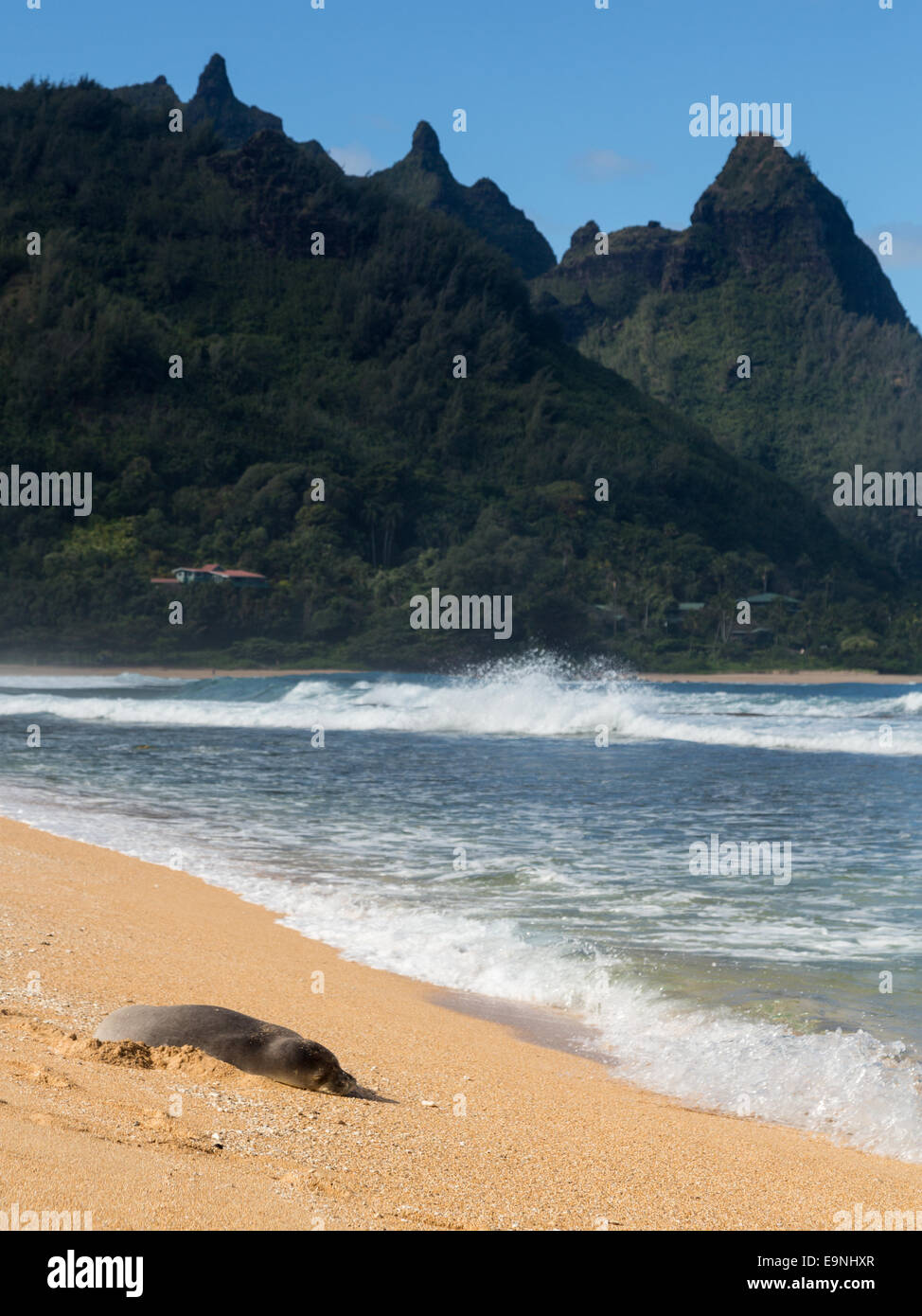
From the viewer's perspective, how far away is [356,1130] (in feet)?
14.4

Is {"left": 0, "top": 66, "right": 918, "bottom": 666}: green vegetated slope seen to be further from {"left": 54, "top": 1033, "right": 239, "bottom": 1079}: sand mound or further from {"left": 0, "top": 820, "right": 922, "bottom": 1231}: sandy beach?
{"left": 54, "top": 1033, "right": 239, "bottom": 1079}: sand mound

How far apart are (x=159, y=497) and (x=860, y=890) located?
9284 centimetres

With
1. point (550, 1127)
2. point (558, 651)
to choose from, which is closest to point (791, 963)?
point (550, 1127)

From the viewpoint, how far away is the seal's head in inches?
195

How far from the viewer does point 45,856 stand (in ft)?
35.1

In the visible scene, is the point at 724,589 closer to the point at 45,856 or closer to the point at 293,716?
the point at 293,716

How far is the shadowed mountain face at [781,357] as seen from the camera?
16812cm

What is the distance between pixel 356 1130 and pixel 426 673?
264 ft

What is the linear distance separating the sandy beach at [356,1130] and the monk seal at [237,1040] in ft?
0.43

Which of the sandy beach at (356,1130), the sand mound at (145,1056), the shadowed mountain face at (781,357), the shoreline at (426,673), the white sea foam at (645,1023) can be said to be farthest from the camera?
the shadowed mountain face at (781,357)

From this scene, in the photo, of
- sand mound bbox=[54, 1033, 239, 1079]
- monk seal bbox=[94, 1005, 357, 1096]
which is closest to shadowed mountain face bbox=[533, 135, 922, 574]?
monk seal bbox=[94, 1005, 357, 1096]

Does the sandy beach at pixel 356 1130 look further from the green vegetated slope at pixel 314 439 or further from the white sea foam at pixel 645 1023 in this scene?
the green vegetated slope at pixel 314 439

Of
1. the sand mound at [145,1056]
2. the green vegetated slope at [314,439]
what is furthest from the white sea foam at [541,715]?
the green vegetated slope at [314,439]

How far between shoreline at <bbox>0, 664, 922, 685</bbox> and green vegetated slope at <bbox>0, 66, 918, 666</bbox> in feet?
8.03
